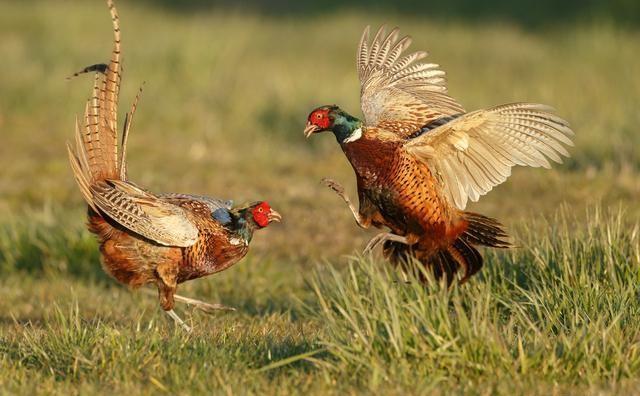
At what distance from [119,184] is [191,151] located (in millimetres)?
5740

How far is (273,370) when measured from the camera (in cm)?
461

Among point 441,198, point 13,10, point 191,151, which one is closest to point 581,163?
point 191,151

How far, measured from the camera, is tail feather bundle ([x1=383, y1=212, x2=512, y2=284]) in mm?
5809

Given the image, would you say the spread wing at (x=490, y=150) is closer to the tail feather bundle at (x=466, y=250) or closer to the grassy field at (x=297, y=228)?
the tail feather bundle at (x=466, y=250)

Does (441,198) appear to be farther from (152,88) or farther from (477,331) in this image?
(152,88)

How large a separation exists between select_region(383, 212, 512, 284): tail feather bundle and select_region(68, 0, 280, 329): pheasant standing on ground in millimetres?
820

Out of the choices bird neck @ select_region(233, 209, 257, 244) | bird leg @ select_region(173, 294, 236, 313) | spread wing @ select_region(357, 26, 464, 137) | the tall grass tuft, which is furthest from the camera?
spread wing @ select_region(357, 26, 464, 137)

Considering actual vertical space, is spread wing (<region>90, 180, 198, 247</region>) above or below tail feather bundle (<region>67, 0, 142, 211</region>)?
below

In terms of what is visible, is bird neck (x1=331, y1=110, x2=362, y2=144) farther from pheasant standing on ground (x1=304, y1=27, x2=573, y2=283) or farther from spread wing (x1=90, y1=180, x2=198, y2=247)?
spread wing (x1=90, y1=180, x2=198, y2=247)

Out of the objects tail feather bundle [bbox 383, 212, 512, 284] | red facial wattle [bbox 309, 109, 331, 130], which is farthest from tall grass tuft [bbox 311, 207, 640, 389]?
red facial wattle [bbox 309, 109, 331, 130]

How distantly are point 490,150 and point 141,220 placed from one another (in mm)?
1817

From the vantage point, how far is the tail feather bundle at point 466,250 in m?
5.81

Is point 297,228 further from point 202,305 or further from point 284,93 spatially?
point 284,93

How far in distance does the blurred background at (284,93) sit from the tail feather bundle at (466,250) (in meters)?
0.69
